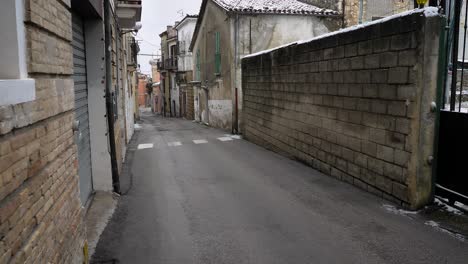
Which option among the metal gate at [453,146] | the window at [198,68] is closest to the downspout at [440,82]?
the metal gate at [453,146]

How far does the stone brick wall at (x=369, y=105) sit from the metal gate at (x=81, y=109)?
4592mm

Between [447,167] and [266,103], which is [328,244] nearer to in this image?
[447,167]

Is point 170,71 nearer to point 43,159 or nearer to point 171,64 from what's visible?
point 171,64

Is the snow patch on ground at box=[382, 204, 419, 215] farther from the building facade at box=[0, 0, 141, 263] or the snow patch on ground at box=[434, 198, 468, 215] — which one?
the building facade at box=[0, 0, 141, 263]

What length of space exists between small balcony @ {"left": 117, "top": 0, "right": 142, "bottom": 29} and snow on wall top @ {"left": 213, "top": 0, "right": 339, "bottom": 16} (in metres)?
7.14

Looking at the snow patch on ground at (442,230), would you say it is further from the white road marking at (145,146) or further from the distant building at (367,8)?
the distant building at (367,8)

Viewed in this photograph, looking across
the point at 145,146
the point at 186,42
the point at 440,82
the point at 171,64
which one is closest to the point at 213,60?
the point at 145,146

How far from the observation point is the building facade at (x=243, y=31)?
1811 centimetres

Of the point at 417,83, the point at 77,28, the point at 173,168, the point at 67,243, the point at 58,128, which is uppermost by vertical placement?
the point at 77,28

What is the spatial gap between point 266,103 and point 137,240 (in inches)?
332

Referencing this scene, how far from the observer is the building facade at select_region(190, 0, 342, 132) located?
59.4 feet

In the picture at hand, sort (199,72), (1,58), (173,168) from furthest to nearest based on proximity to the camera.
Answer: (199,72), (173,168), (1,58)

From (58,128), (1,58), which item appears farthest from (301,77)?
(1,58)

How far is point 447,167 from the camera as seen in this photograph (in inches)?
229
